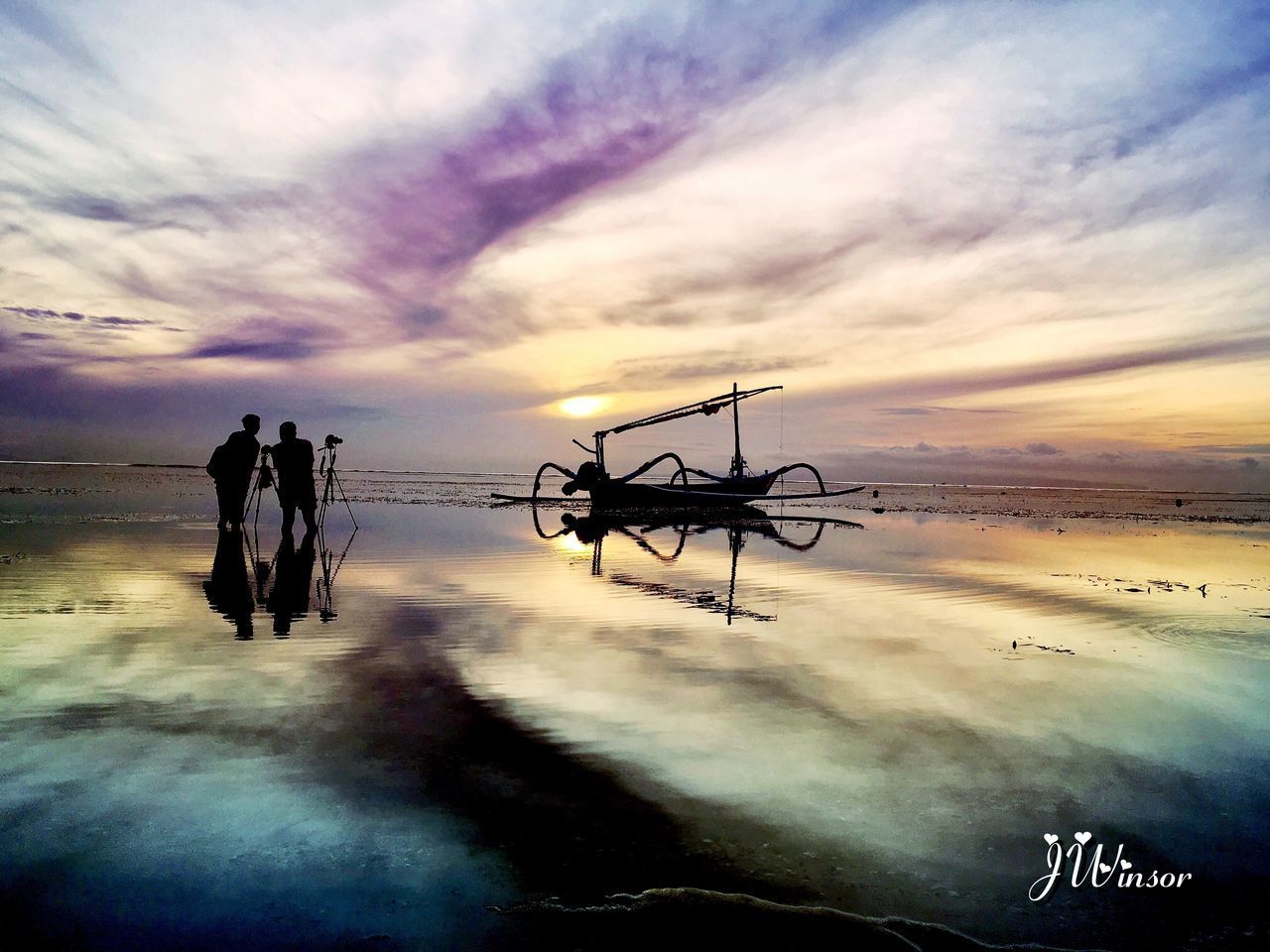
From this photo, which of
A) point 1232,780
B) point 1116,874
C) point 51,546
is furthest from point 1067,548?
point 51,546

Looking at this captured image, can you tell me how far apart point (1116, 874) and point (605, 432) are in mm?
39466

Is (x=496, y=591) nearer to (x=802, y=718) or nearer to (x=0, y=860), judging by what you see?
(x=802, y=718)

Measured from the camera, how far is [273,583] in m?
11.1

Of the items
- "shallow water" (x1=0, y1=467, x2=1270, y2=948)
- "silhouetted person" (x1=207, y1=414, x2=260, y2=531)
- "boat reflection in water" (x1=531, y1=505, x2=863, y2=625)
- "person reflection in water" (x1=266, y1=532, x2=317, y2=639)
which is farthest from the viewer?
"silhouetted person" (x1=207, y1=414, x2=260, y2=531)

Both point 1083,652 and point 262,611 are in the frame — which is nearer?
point 1083,652

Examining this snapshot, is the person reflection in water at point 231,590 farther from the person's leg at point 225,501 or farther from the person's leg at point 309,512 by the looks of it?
the person's leg at point 309,512

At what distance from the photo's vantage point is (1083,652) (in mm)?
8047

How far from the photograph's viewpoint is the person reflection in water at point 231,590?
Result: 27.6 ft

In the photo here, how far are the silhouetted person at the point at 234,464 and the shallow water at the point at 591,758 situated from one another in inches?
269

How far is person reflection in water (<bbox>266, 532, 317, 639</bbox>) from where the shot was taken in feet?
28.3

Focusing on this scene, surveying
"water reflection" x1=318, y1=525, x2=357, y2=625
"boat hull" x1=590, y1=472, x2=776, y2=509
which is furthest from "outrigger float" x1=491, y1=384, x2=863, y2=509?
"water reflection" x1=318, y1=525, x2=357, y2=625

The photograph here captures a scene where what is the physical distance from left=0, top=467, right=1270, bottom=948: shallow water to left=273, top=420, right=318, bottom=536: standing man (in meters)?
7.68
